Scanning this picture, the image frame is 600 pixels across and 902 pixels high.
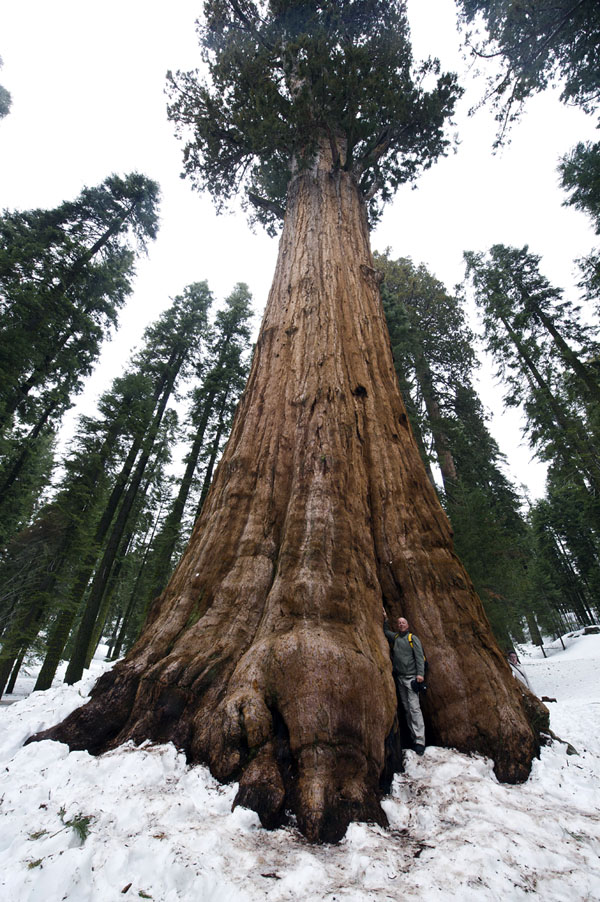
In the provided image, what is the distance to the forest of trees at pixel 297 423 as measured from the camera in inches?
109

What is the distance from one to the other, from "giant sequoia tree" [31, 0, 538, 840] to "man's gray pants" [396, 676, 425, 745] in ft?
0.52

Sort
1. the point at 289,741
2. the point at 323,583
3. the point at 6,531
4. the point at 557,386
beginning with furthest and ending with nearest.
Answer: the point at 557,386 → the point at 6,531 → the point at 323,583 → the point at 289,741

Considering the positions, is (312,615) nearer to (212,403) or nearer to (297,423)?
(297,423)

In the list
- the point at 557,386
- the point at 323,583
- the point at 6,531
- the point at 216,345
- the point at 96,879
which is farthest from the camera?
the point at 216,345

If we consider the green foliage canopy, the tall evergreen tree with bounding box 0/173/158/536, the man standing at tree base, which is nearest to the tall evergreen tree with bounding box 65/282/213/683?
the tall evergreen tree with bounding box 0/173/158/536

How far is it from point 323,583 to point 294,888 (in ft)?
5.76

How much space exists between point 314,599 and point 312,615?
128mm

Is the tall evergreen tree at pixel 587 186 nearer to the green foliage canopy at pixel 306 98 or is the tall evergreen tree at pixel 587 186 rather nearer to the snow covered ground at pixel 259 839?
the green foliage canopy at pixel 306 98

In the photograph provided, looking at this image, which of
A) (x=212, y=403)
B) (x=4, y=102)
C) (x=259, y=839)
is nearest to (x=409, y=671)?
(x=259, y=839)

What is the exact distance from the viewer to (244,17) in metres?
9.99

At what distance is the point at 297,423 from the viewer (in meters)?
4.52

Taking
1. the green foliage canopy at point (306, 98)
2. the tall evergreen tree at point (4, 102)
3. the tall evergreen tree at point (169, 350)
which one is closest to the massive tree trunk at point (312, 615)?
the green foliage canopy at point (306, 98)

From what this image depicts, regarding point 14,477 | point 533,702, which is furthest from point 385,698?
point 14,477

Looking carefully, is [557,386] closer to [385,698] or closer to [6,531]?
[385,698]
